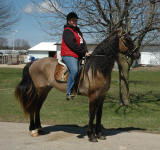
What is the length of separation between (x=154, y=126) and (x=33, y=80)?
147 inches

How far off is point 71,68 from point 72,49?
0.43m

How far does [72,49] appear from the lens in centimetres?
548

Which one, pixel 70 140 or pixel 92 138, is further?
pixel 70 140

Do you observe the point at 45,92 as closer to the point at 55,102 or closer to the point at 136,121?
the point at 136,121

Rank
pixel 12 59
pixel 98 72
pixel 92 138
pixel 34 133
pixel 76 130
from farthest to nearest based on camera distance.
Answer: pixel 12 59 < pixel 76 130 < pixel 34 133 < pixel 92 138 < pixel 98 72

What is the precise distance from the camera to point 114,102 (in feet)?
34.8

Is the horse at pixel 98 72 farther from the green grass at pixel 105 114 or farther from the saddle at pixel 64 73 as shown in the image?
the green grass at pixel 105 114

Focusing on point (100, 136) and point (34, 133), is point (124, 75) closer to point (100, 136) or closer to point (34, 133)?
point (100, 136)

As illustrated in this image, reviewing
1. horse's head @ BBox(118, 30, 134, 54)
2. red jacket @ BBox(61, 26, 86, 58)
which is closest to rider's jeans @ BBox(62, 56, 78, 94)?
red jacket @ BBox(61, 26, 86, 58)

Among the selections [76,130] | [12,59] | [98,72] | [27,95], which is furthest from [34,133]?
[12,59]

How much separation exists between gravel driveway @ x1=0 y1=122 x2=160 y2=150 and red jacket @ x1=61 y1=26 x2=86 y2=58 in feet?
6.61

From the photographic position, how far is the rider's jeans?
544 centimetres

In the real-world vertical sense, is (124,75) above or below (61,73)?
below

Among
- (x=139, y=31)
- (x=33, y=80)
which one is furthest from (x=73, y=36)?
(x=139, y=31)
